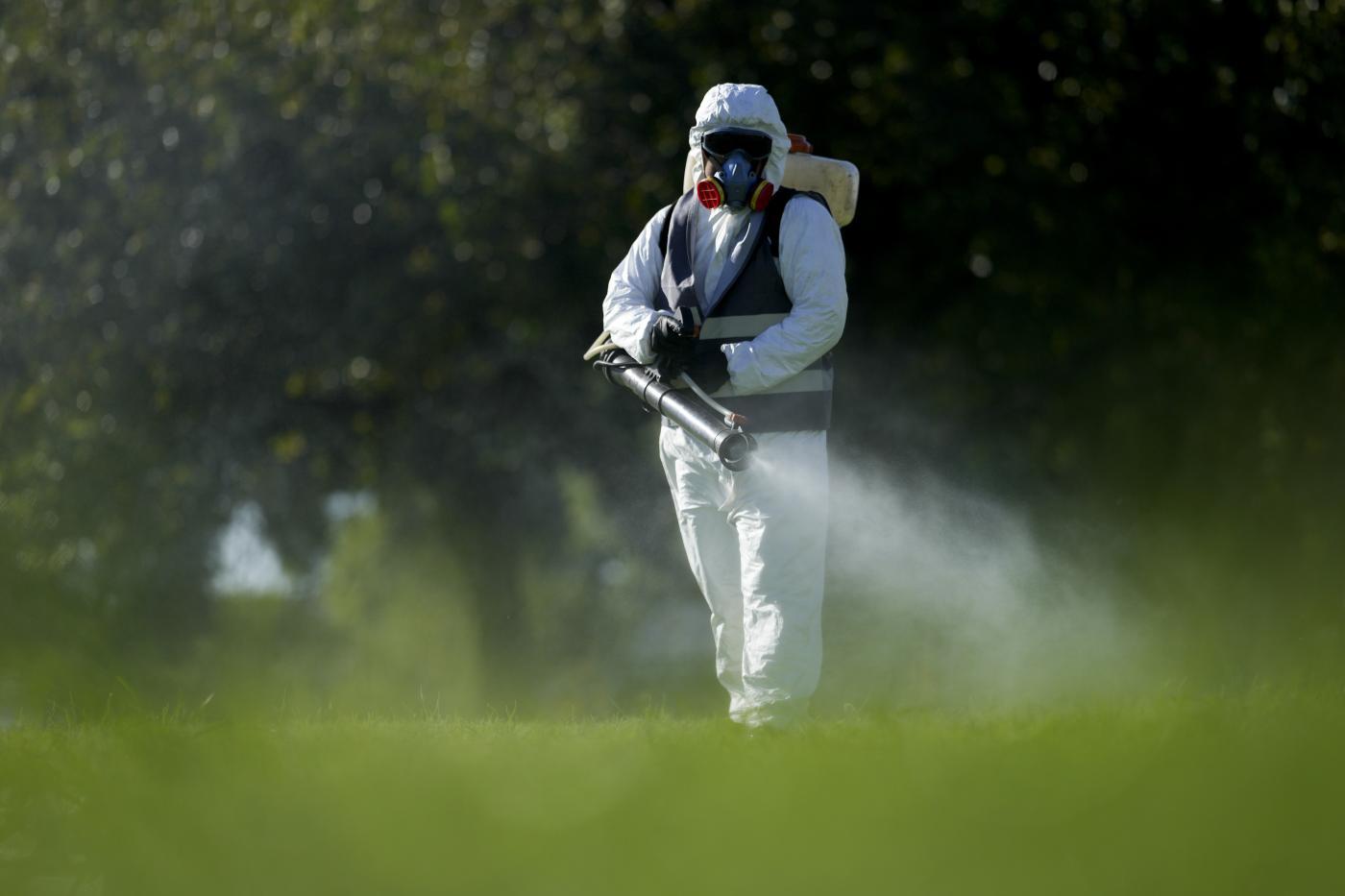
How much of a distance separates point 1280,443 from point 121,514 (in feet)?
30.0

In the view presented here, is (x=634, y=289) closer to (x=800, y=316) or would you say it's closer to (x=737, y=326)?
(x=737, y=326)

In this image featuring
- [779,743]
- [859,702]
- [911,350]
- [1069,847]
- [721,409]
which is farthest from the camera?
[911,350]

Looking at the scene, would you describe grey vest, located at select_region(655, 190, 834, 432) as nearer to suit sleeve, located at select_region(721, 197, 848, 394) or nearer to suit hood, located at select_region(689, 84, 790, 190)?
suit sleeve, located at select_region(721, 197, 848, 394)

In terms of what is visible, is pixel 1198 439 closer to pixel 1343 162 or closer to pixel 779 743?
pixel 1343 162

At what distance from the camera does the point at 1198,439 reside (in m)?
11.1

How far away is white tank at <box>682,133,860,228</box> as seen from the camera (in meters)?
5.88

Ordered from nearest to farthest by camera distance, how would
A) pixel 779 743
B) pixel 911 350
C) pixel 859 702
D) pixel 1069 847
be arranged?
pixel 1069 847 → pixel 779 743 → pixel 859 702 → pixel 911 350

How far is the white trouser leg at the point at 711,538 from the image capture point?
584 cm

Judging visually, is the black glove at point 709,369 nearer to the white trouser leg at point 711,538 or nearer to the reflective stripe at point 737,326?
the reflective stripe at point 737,326

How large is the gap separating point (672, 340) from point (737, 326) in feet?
0.90

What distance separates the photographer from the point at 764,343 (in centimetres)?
541

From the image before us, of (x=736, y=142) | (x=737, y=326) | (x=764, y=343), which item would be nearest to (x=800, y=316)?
(x=764, y=343)

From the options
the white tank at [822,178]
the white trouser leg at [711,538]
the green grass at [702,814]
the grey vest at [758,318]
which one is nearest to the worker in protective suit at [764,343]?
the grey vest at [758,318]

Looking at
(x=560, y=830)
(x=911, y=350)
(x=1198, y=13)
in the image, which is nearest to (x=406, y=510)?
(x=911, y=350)
